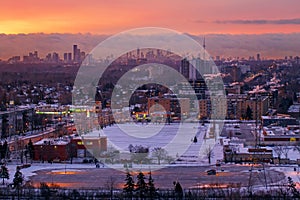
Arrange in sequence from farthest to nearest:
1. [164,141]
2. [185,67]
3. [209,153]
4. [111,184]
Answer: [185,67] < [164,141] < [209,153] < [111,184]

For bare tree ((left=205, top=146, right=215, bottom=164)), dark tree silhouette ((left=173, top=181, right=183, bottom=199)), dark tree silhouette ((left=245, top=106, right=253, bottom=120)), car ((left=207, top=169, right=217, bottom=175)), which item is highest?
dark tree silhouette ((left=245, top=106, right=253, bottom=120))

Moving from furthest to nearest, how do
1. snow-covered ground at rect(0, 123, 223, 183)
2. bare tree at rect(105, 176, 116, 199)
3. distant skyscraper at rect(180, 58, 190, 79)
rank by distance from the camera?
distant skyscraper at rect(180, 58, 190, 79) < snow-covered ground at rect(0, 123, 223, 183) < bare tree at rect(105, 176, 116, 199)

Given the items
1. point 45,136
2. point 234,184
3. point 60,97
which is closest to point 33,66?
point 60,97

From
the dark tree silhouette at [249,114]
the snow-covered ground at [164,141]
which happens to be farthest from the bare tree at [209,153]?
the dark tree silhouette at [249,114]

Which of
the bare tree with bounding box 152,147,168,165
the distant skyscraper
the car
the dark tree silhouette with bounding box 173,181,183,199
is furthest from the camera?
the distant skyscraper

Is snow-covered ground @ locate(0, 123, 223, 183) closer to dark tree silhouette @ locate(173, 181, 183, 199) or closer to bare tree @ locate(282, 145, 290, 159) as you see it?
bare tree @ locate(282, 145, 290, 159)

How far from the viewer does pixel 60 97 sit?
12.4 meters

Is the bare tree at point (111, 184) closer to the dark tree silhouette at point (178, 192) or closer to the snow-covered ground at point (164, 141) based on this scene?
the dark tree silhouette at point (178, 192)

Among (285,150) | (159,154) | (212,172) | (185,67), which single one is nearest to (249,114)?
(285,150)

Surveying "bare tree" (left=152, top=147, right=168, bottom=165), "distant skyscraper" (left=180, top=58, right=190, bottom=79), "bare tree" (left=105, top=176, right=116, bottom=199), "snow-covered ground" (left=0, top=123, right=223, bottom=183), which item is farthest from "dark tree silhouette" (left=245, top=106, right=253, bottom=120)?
"distant skyscraper" (left=180, top=58, right=190, bottom=79)

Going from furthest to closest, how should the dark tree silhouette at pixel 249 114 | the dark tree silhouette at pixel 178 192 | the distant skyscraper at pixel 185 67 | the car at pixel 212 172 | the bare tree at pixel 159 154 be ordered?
the distant skyscraper at pixel 185 67
the dark tree silhouette at pixel 249 114
the bare tree at pixel 159 154
the car at pixel 212 172
the dark tree silhouette at pixel 178 192

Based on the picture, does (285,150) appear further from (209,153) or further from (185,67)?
(185,67)

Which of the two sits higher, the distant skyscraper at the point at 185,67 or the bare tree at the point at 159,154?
the distant skyscraper at the point at 185,67

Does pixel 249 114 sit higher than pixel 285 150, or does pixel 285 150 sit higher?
pixel 249 114
